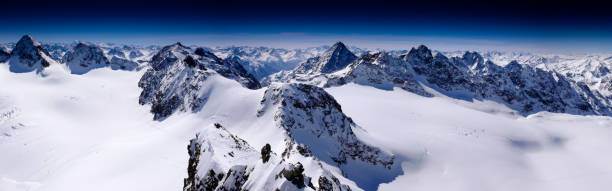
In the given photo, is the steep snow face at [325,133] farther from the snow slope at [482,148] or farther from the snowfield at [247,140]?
the snow slope at [482,148]

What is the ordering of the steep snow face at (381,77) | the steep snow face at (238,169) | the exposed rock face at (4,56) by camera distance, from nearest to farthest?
the steep snow face at (238,169), the steep snow face at (381,77), the exposed rock face at (4,56)

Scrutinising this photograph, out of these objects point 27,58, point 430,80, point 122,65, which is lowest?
point 430,80

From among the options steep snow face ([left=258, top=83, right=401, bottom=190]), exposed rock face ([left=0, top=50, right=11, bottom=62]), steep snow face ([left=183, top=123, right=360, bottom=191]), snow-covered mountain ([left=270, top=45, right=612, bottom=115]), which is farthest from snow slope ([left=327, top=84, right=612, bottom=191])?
exposed rock face ([left=0, top=50, right=11, bottom=62])

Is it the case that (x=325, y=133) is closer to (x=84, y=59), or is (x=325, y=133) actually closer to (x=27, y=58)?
(x=84, y=59)

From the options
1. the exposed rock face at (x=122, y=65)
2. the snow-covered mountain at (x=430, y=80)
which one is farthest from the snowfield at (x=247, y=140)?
the exposed rock face at (x=122, y=65)

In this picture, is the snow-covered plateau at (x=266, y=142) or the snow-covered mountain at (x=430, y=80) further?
the snow-covered mountain at (x=430, y=80)

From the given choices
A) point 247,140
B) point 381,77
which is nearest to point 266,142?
point 247,140

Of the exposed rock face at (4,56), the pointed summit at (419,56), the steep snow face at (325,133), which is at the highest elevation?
the pointed summit at (419,56)

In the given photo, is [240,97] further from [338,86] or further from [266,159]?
[338,86]
